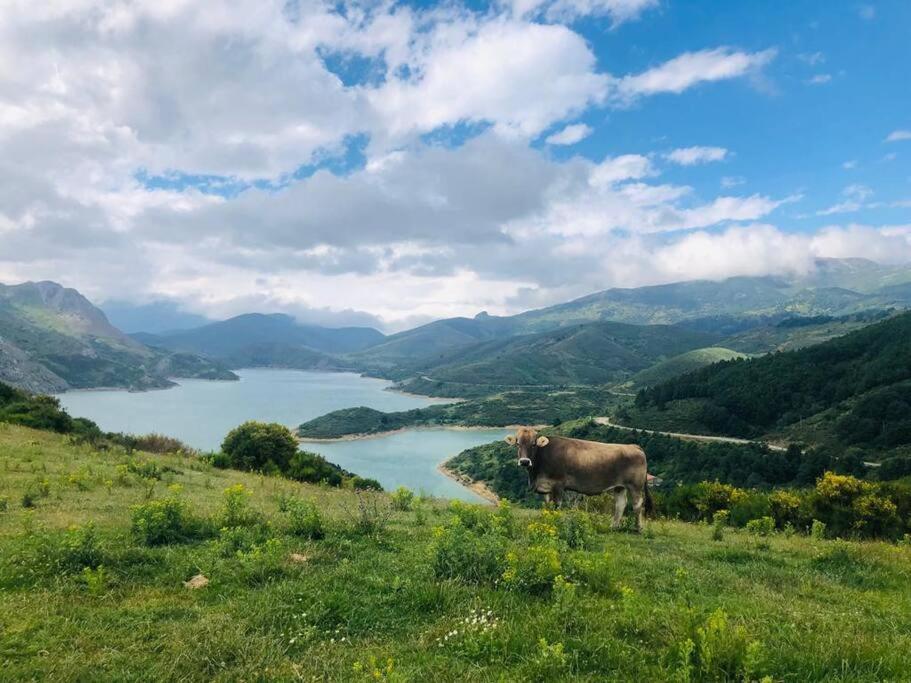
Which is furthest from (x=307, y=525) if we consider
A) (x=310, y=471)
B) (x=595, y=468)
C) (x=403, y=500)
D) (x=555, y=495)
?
(x=310, y=471)

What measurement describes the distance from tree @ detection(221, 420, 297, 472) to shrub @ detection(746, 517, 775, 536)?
31.0m

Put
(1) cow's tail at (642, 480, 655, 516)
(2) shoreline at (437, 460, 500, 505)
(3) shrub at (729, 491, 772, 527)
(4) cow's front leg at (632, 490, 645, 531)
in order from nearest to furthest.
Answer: (4) cow's front leg at (632, 490, 645, 531) < (1) cow's tail at (642, 480, 655, 516) < (3) shrub at (729, 491, 772, 527) < (2) shoreline at (437, 460, 500, 505)

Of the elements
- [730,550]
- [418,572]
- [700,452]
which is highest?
[418,572]

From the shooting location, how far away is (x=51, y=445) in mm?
24578

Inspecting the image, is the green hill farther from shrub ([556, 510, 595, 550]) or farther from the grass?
the grass

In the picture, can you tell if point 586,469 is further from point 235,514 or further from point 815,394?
point 815,394

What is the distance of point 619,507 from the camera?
13906 millimetres

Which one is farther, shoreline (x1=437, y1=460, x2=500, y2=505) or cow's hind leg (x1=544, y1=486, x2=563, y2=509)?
shoreline (x1=437, y1=460, x2=500, y2=505)

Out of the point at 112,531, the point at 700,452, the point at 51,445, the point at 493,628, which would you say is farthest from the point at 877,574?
the point at 700,452

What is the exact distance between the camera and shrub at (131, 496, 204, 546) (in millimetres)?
9312

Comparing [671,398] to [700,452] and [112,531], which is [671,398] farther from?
[112,531]

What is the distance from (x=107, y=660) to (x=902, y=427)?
118 metres

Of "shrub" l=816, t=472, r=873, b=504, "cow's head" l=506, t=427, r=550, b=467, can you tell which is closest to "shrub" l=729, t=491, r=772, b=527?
"shrub" l=816, t=472, r=873, b=504

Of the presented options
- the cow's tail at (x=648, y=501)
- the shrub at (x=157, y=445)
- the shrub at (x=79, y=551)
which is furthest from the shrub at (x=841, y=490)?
the shrub at (x=157, y=445)
